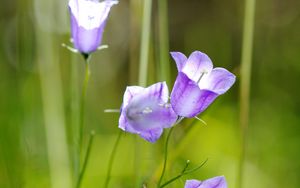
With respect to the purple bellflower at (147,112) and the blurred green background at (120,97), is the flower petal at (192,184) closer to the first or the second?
the purple bellflower at (147,112)

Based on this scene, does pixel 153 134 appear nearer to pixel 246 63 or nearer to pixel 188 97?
pixel 188 97

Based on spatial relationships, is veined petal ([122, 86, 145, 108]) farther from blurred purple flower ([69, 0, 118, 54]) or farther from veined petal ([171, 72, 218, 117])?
blurred purple flower ([69, 0, 118, 54])

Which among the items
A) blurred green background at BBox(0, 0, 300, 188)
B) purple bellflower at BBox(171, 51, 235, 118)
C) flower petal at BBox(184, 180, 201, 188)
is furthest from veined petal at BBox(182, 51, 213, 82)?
blurred green background at BBox(0, 0, 300, 188)

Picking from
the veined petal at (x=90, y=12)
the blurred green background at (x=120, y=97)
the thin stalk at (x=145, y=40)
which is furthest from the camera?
the blurred green background at (x=120, y=97)

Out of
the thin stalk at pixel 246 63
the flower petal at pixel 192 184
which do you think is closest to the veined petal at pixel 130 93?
the flower petal at pixel 192 184

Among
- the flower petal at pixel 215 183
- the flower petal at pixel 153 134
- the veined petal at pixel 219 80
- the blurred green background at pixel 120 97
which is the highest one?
the veined petal at pixel 219 80

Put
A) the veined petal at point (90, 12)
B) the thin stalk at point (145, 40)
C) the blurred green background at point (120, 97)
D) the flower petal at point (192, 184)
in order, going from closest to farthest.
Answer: the flower petal at point (192, 184), the veined petal at point (90, 12), the thin stalk at point (145, 40), the blurred green background at point (120, 97)

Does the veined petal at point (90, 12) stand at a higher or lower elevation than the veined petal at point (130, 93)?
higher
